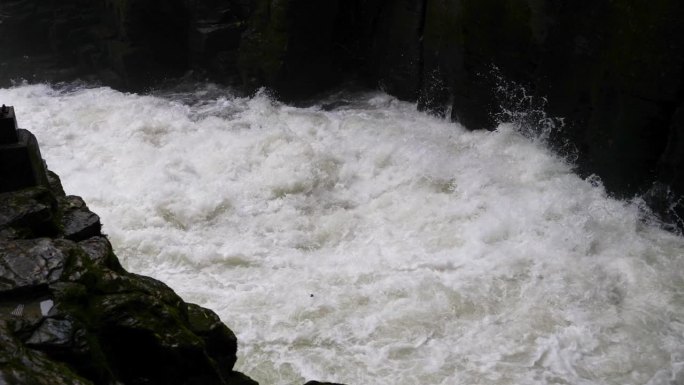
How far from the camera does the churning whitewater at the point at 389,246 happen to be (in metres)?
5.86

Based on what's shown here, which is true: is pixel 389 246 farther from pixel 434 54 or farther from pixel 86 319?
pixel 86 319

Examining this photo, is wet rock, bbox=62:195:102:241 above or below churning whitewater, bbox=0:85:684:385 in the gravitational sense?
above

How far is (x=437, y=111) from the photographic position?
10.6m

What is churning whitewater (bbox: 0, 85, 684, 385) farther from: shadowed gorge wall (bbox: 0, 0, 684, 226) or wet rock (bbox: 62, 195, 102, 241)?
wet rock (bbox: 62, 195, 102, 241)

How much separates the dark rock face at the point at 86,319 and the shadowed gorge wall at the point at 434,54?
526cm

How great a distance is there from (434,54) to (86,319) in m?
7.70

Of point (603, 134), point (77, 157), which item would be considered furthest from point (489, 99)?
point (77, 157)

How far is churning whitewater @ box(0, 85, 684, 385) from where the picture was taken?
19.2 feet

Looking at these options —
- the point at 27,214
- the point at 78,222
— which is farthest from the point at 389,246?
the point at 27,214

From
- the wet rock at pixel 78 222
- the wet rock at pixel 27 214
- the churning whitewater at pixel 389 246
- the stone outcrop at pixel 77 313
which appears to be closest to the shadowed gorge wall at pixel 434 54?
the churning whitewater at pixel 389 246

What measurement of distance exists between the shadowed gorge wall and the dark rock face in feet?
17.3

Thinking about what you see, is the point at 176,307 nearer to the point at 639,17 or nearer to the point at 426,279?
the point at 426,279

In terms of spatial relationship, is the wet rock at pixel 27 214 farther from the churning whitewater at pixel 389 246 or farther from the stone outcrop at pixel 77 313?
the churning whitewater at pixel 389 246

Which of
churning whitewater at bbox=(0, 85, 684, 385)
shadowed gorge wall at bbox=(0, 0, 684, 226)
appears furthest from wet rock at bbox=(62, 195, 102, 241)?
shadowed gorge wall at bbox=(0, 0, 684, 226)
